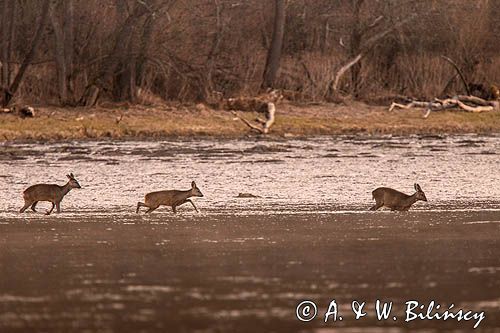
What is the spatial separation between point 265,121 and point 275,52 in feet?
18.4

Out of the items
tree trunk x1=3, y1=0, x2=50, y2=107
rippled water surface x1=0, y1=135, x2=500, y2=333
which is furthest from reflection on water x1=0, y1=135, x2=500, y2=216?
tree trunk x1=3, y1=0, x2=50, y2=107

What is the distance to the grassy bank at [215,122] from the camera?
30109 millimetres

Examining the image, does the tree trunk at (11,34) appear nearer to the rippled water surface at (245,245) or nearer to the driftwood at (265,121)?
the driftwood at (265,121)

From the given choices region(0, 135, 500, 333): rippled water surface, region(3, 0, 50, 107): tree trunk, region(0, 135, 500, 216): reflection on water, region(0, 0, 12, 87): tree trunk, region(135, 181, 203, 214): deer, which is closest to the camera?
region(0, 135, 500, 333): rippled water surface

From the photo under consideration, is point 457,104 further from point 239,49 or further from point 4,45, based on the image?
point 4,45

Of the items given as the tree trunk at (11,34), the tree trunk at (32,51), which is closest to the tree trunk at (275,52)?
the tree trunk at (32,51)

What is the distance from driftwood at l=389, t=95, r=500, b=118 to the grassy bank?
0.86 feet

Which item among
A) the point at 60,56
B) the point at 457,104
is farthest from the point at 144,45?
the point at 457,104

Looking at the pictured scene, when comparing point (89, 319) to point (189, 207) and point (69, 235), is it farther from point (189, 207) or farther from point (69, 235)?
point (189, 207)

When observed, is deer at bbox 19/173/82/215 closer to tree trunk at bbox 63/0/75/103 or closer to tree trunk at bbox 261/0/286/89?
tree trunk at bbox 63/0/75/103

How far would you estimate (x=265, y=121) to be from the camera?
104 feet

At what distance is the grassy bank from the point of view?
30109 mm

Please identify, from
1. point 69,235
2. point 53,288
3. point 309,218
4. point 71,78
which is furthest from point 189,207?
point 71,78

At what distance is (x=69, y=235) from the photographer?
14602mm
